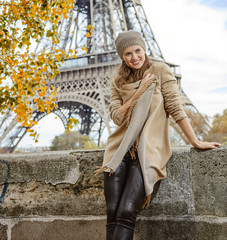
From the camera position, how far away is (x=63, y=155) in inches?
107

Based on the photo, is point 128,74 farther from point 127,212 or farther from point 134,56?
point 127,212

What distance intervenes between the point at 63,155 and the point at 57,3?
2.26m

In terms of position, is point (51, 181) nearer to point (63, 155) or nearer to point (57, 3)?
point (63, 155)

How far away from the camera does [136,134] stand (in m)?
2.27

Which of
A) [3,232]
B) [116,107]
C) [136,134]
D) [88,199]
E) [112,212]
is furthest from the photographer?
[3,232]

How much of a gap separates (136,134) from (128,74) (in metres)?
0.53

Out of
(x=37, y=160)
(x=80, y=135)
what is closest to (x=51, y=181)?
(x=37, y=160)

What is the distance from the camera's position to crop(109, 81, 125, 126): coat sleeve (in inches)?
94.7

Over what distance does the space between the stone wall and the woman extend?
199 millimetres

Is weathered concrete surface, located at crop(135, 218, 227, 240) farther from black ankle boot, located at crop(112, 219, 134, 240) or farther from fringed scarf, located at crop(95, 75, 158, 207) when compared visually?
black ankle boot, located at crop(112, 219, 134, 240)

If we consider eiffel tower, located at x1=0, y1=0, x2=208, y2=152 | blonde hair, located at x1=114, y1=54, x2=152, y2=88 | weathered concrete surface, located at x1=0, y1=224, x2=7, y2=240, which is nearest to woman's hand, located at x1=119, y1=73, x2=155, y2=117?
blonde hair, located at x1=114, y1=54, x2=152, y2=88

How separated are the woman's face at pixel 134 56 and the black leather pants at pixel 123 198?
2.33 feet

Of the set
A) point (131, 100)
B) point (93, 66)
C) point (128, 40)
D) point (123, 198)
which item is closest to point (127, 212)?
point (123, 198)

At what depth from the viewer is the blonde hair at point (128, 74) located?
2519mm
